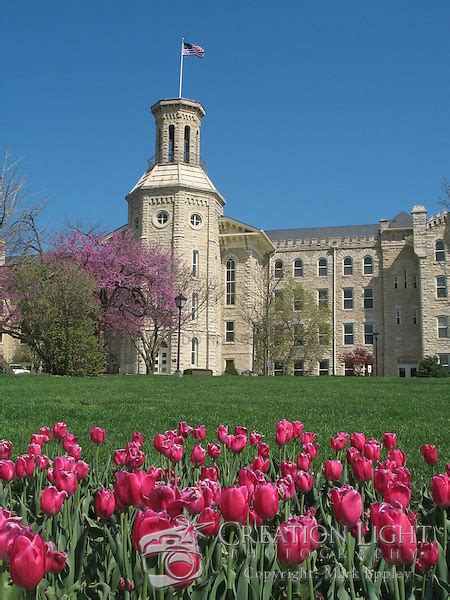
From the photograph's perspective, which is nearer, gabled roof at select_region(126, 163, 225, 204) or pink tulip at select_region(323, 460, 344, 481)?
pink tulip at select_region(323, 460, 344, 481)

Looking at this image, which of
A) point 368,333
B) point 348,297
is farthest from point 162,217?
point 368,333

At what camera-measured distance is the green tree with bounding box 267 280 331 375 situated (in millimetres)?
48281

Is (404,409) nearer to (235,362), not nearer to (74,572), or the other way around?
(74,572)

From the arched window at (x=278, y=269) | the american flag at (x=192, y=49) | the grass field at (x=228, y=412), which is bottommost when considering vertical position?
the grass field at (x=228, y=412)

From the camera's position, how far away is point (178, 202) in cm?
4428

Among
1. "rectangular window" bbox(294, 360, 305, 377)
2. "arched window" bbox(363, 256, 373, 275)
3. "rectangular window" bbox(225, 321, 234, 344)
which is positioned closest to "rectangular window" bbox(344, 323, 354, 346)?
"rectangular window" bbox(294, 360, 305, 377)

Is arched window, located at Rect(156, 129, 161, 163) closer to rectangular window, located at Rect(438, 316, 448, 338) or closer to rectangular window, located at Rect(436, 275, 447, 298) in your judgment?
rectangular window, located at Rect(436, 275, 447, 298)

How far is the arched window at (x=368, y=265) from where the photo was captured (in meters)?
53.9

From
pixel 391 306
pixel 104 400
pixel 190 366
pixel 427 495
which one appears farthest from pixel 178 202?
pixel 427 495

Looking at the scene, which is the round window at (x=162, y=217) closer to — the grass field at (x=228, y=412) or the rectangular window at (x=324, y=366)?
the rectangular window at (x=324, y=366)

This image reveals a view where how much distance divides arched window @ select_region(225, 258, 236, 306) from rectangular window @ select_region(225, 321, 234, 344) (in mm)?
1563

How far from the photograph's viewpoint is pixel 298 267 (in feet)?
183

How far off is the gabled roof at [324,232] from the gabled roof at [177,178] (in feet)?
44.0

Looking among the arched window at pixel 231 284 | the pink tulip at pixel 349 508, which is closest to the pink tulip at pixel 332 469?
the pink tulip at pixel 349 508
